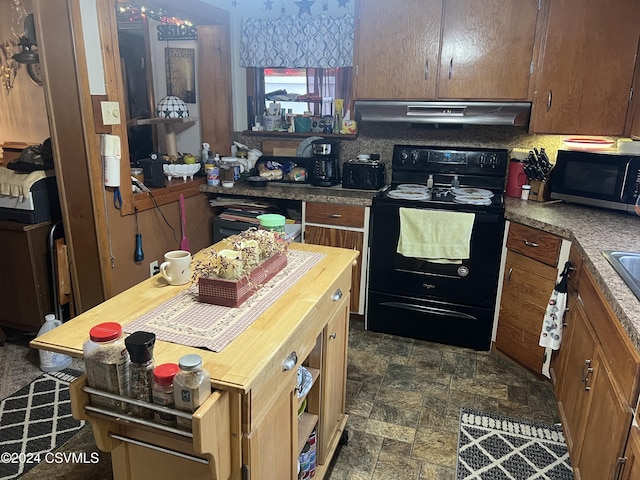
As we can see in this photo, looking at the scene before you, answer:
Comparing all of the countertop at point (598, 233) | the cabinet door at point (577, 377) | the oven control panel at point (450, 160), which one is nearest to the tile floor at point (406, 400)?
the cabinet door at point (577, 377)

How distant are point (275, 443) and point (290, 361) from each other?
24 cm

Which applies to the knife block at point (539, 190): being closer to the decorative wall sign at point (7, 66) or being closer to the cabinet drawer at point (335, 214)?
the cabinet drawer at point (335, 214)

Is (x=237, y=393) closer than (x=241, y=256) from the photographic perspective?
Yes

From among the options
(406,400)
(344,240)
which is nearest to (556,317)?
(406,400)

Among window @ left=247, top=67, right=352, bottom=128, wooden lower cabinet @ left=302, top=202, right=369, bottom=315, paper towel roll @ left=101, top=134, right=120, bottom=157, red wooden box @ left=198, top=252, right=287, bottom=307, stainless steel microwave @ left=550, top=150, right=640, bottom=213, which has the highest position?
window @ left=247, top=67, right=352, bottom=128

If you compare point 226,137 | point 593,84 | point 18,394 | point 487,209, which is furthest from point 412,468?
point 226,137

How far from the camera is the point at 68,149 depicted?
2432 millimetres

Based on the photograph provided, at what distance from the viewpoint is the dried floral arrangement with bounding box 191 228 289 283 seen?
4.70 feet

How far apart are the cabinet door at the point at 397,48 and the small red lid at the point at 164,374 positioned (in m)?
2.50

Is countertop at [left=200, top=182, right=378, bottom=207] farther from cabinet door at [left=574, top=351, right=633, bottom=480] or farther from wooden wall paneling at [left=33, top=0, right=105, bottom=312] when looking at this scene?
cabinet door at [left=574, top=351, right=633, bottom=480]

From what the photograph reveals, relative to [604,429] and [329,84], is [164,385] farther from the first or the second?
[329,84]

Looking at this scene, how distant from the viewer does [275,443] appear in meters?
1.33

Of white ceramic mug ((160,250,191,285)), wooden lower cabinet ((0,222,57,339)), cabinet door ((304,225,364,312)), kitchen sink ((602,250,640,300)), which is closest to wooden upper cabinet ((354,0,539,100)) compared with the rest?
cabinet door ((304,225,364,312))

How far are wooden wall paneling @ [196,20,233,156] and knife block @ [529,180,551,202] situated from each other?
2.24 metres
